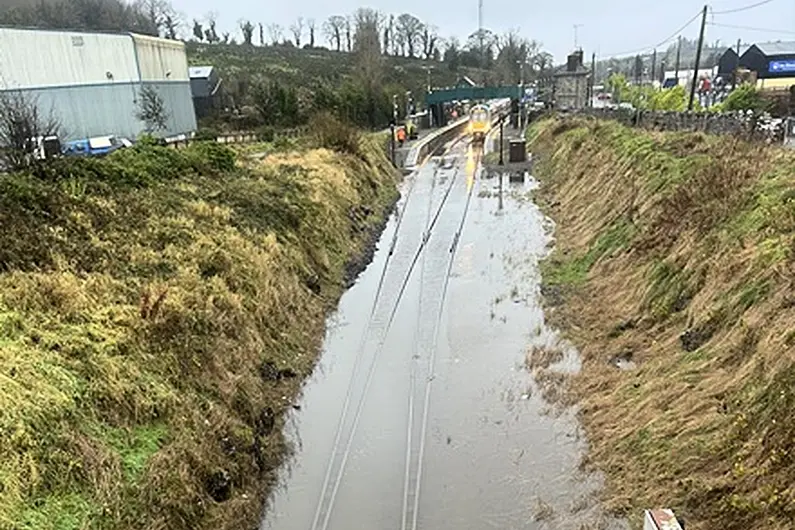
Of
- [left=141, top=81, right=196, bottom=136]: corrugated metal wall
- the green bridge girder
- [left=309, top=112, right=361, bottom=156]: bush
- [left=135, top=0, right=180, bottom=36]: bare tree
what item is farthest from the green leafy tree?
[left=135, top=0, right=180, bottom=36]: bare tree

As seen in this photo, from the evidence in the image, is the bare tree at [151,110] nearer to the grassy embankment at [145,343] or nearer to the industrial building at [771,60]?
the grassy embankment at [145,343]

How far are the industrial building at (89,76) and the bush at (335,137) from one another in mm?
15147

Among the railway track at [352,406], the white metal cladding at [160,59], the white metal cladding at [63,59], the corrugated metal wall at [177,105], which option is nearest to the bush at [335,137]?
the railway track at [352,406]

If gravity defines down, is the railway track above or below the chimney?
below

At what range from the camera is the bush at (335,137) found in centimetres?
3278

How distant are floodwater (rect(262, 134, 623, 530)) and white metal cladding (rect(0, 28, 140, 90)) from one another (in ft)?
91.0

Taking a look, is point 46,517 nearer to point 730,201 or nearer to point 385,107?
point 730,201

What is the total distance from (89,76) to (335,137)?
19.0 meters

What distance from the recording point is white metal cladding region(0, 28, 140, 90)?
114ft

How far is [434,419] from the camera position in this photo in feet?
38.7

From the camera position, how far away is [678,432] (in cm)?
905

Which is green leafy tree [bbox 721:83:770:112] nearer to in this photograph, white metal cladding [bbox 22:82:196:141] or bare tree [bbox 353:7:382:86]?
bare tree [bbox 353:7:382:86]

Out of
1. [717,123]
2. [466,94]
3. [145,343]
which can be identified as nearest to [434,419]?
[145,343]

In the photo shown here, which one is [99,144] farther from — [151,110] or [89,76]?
[151,110]
